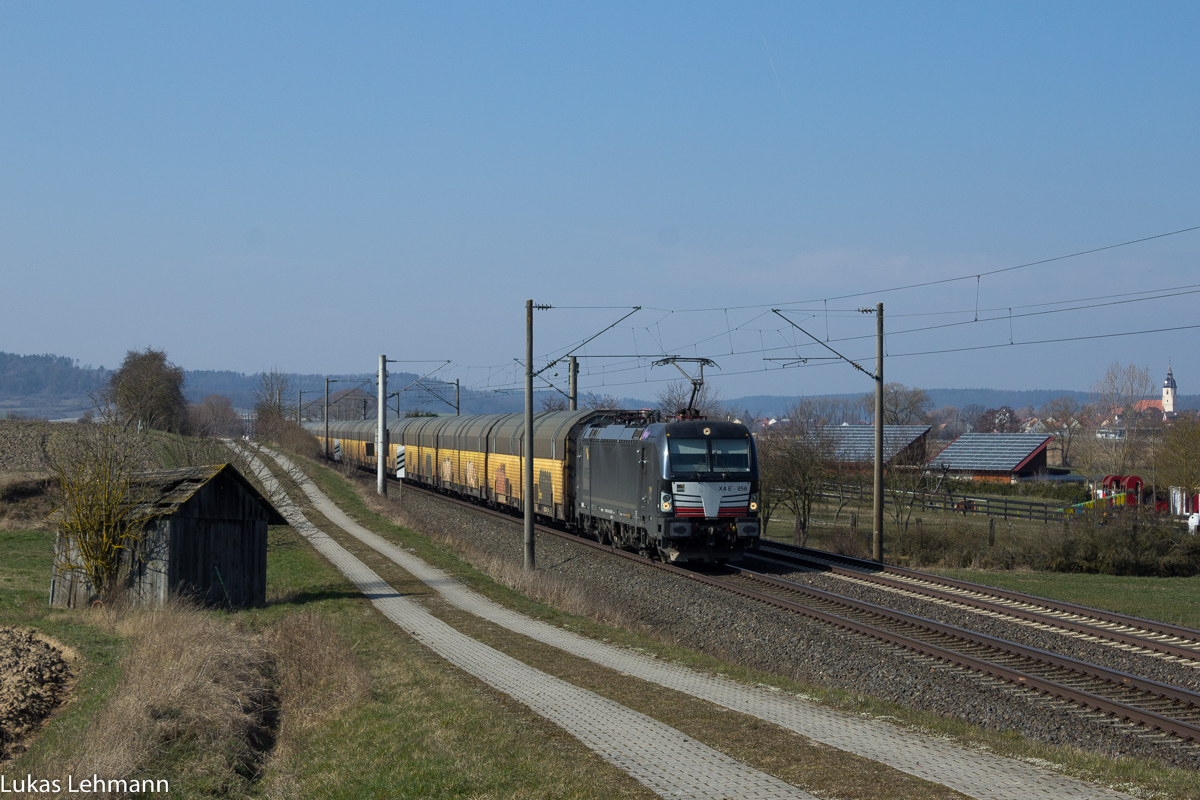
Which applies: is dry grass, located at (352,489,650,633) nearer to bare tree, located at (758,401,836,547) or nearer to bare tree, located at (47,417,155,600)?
bare tree, located at (47,417,155,600)

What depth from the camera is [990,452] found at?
76312mm

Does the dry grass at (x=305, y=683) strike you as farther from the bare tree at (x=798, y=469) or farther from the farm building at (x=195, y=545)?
the bare tree at (x=798, y=469)

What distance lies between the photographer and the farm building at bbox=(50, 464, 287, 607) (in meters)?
20.6

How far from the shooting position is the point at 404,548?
3148 centimetres

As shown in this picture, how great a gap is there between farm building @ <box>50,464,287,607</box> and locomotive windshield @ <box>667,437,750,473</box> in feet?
32.3

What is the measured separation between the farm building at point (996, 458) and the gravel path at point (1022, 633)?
2018 inches

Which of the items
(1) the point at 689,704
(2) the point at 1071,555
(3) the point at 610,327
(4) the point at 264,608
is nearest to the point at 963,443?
(2) the point at 1071,555

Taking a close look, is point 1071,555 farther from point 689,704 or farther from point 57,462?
point 57,462

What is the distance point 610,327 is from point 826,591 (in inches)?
433

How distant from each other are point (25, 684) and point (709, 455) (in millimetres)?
15524

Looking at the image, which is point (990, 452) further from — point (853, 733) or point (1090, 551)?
point (853, 733)

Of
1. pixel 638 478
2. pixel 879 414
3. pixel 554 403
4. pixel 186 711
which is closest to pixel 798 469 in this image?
pixel 879 414

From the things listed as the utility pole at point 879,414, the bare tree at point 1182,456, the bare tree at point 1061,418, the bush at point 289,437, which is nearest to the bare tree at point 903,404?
the bare tree at point 1061,418

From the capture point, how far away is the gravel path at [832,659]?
1172cm
